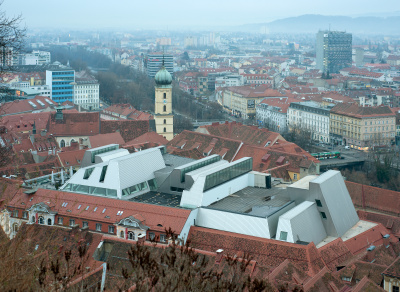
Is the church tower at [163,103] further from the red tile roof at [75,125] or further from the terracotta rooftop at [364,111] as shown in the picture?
the terracotta rooftop at [364,111]

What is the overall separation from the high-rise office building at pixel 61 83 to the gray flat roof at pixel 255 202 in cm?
7534

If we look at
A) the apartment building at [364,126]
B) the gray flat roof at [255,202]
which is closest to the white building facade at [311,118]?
the apartment building at [364,126]

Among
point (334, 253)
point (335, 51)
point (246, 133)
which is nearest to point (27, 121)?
point (246, 133)

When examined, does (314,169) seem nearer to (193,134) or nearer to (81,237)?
(193,134)

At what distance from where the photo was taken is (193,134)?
5950cm

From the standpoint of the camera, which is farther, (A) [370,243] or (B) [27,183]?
(B) [27,183]

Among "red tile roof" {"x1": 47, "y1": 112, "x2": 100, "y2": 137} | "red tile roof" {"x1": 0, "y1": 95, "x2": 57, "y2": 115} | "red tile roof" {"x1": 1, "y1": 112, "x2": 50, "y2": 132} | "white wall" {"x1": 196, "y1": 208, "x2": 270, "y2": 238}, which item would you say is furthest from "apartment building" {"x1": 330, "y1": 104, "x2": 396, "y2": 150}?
"white wall" {"x1": 196, "y1": 208, "x2": 270, "y2": 238}

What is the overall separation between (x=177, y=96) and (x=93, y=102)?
1398 centimetres

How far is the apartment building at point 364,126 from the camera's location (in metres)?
79.5

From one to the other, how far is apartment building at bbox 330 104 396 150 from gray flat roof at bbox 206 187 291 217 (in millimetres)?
42840

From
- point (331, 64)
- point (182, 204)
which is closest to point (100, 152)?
point (182, 204)

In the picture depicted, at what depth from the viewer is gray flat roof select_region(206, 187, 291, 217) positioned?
112ft

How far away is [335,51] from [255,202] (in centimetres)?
14879

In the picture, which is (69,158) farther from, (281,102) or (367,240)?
(281,102)
